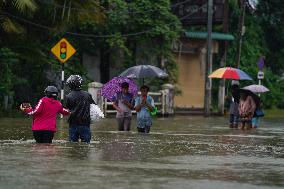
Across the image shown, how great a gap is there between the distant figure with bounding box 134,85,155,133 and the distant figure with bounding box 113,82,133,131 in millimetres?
367

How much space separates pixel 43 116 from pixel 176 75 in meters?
24.7

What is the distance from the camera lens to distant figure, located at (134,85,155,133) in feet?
71.4

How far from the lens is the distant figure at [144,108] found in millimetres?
21750

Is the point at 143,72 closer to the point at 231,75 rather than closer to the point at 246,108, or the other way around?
the point at 246,108

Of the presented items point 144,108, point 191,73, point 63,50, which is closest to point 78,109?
point 144,108

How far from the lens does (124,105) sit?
73.3 feet

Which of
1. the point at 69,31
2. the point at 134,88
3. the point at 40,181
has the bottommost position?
the point at 40,181

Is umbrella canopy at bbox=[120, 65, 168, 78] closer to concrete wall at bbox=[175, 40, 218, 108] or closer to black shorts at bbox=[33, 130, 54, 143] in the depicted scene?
black shorts at bbox=[33, 130, 54, 143]

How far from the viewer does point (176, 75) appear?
4069 centimetres

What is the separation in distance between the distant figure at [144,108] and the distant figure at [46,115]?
551 cm

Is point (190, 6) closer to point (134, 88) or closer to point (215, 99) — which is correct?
point (215, 99)

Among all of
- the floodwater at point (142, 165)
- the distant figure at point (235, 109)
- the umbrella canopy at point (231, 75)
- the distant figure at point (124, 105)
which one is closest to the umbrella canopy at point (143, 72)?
the distant figure at point (235, 109)

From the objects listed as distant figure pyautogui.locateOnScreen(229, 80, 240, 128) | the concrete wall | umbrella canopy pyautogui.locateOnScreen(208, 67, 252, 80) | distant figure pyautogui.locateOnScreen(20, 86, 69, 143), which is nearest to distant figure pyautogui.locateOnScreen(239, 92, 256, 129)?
distant figure pyautogui.locateOnScreen(229, 80, 240, 128)

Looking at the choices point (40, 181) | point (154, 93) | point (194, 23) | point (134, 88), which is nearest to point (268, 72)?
point (194, 23)
